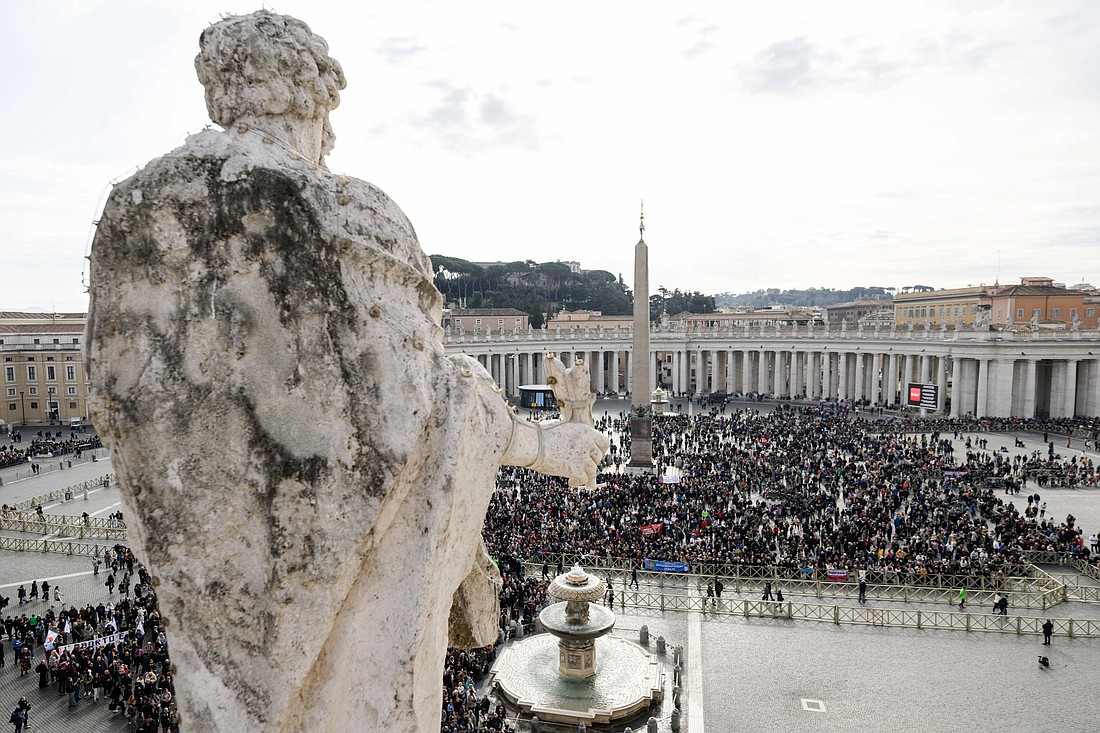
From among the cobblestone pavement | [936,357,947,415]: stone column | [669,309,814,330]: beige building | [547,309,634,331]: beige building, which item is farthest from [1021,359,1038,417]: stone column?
the cobblestone pavement

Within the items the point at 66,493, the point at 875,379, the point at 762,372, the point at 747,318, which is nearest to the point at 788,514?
the point at 66,493

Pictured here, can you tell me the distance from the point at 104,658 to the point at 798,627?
18.2m

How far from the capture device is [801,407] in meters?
68.2

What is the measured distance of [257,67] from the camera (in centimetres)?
385

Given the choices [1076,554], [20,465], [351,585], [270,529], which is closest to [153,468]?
[270,529]

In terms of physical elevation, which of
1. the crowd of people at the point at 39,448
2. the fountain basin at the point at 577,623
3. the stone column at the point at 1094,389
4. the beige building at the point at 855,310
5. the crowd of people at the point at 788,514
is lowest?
the crowd of people at the point at 39,448

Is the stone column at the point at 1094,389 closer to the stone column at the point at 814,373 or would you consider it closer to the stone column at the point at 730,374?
the stone column at the point at 814,373

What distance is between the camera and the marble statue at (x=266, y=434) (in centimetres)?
334

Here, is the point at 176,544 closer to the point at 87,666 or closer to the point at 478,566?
the point at 478,566

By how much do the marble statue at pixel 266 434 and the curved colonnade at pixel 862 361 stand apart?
175 ft

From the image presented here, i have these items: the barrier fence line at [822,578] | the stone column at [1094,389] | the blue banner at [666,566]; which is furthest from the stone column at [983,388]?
the blue banner at [666,566]

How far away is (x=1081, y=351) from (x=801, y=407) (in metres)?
21.7

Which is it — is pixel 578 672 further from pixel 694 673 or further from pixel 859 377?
pixel 859 377

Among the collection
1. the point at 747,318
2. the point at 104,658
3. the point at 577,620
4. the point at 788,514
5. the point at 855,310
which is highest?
the point at 855,310
